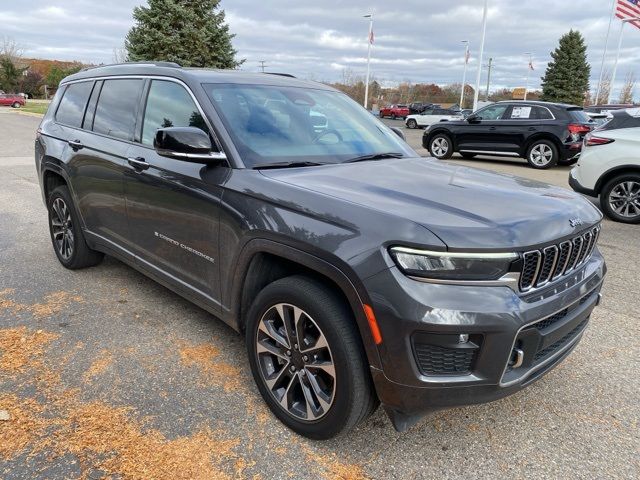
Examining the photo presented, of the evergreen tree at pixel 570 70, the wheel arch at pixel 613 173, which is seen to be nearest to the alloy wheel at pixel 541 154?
the wheel arch at pixel 613 173

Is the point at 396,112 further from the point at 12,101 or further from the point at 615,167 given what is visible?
the point at 615,167

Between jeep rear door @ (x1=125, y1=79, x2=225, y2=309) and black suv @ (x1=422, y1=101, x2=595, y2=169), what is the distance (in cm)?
1227

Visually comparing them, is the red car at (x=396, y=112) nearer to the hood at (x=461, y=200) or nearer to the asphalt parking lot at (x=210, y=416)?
the asphalt parking lot at (x=210, y=416)

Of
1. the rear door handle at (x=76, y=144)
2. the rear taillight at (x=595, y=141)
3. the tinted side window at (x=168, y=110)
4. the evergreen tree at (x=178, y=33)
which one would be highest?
the evergreen tree at (x=178, y=33)

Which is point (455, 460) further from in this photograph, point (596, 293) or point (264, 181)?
point (264, 181)

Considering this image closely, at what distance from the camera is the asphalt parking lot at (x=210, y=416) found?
2.38m

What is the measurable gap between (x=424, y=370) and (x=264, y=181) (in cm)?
124

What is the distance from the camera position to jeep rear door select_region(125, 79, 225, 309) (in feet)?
9.76

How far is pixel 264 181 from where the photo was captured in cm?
266

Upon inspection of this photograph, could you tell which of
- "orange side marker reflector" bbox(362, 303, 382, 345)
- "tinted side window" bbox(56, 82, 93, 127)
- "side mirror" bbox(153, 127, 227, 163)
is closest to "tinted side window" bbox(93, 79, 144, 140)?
"tinted side window" bbox(56, 82, 93, 127)

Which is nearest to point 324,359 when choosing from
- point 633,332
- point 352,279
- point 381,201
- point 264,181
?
point 352,279

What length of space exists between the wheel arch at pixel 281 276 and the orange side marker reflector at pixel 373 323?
0.06 feet

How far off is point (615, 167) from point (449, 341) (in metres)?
7.09

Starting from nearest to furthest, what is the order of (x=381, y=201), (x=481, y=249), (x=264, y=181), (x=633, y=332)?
(x=481, y=249) < (x=381, y=201) < (x=264, y=181) < (x=633, y=332)
